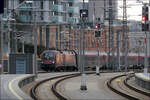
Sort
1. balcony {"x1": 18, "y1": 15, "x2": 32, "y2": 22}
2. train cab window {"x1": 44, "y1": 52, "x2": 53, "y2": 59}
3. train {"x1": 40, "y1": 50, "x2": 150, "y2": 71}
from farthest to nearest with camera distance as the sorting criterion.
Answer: balcony {"x1": 18, "y1": 15, "x2": 32, "y2": 22} < train {"x1": 40, "y1": 50, "x2": 150, "y2": 71} < train cab window {"x1": 44, "y1": 52, "x2": 53, "y2": 59}

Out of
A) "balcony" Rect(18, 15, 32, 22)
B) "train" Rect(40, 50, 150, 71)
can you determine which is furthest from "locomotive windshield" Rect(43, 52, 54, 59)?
"balcony" Rect(18, 15, 32, 22)

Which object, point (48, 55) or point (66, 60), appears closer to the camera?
point (48, 55)

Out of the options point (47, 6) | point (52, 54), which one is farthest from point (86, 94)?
point (47, 6)

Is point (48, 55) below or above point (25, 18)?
below

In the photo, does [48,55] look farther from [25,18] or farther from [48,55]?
[25,18]

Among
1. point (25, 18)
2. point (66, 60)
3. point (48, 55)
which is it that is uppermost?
point (25, 18)

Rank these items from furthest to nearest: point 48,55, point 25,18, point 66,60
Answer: point 25,18 → point 66,60 → point 48,55

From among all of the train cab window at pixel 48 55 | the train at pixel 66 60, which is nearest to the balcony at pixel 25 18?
the train at pixel 66 60

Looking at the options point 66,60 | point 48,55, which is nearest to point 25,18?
point 66,60

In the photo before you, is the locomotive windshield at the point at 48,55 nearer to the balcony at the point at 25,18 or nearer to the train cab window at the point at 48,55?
the train cab window at the point at 48,55

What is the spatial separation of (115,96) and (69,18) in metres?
34.2

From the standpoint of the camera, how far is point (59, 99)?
2036cm

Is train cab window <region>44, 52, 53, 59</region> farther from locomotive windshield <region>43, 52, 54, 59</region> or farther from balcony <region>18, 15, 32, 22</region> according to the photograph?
balcony <region>18, 15, 32, 22</region>

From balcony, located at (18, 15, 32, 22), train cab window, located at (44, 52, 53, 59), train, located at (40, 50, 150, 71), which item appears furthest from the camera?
balcony, located at (18, 15, 32, 22)
